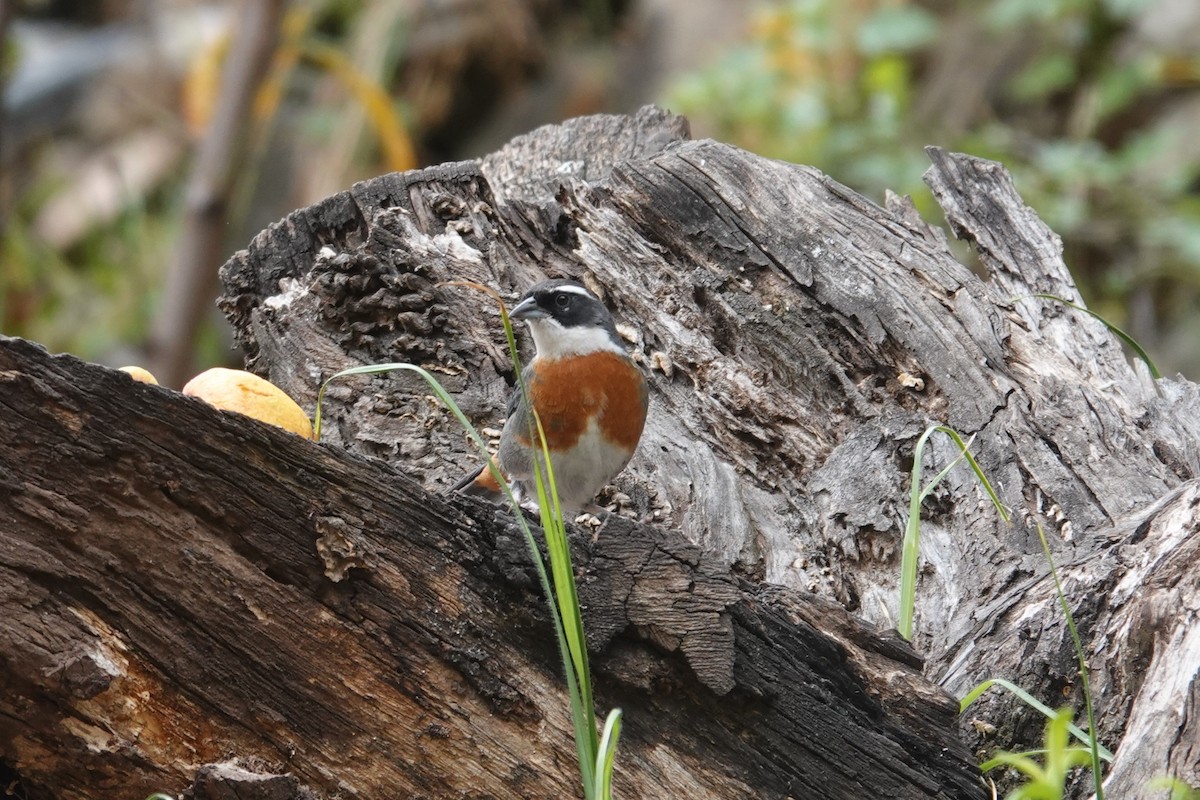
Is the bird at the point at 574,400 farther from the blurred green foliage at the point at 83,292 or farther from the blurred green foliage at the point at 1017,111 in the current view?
the blurred green foliage at the point at 83,292

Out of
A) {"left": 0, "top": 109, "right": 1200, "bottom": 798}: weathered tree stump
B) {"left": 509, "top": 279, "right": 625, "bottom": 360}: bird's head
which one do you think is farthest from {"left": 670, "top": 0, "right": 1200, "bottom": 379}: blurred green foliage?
{"left": 509, "top": 279, "right": 625, "bottom": 360}: bird's head

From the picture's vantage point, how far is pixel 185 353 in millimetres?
7457

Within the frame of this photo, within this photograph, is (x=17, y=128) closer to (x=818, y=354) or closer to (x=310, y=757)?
(x=818, y=354)

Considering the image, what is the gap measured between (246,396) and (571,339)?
128 cm

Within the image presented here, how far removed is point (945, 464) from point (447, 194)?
2.17m

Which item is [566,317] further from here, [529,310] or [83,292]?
[83,292]

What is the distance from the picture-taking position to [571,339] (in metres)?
4.61

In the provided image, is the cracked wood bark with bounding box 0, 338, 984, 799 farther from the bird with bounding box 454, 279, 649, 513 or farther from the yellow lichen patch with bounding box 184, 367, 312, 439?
the bird with bounding box 454, 279, 649, 513

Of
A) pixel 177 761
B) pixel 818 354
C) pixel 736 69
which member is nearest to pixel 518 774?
pixel 177 761

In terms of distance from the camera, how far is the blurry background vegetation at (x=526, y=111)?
8.84 meters

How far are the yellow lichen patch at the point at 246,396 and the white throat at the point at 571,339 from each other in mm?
1108

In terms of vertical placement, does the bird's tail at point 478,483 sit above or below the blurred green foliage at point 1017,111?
below

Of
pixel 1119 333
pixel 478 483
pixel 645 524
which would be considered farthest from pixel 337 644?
pixel 1119 333

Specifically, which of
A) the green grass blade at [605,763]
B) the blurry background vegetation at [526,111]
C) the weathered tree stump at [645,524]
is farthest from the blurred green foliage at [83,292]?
the green grass blade at [605,763]
